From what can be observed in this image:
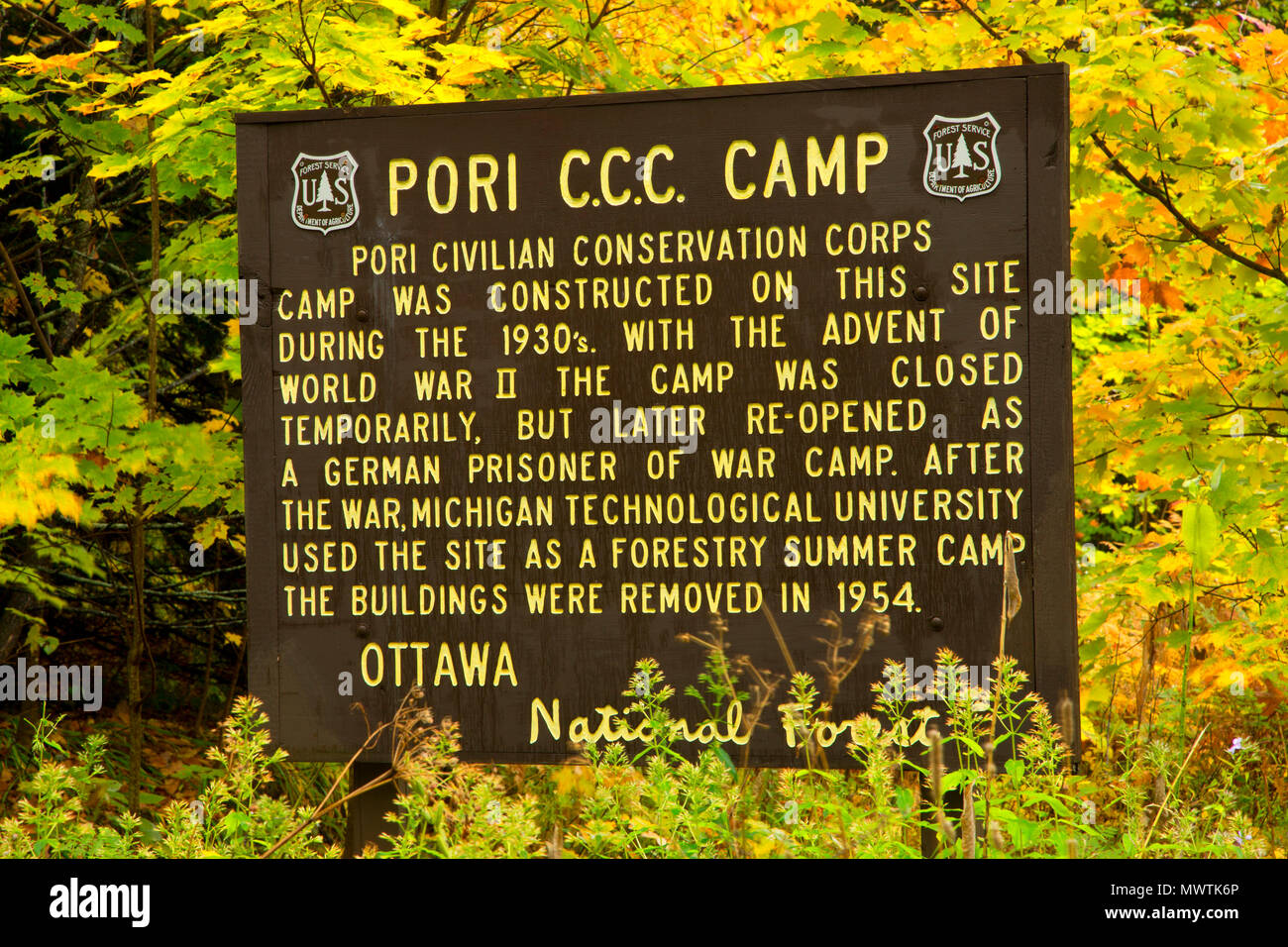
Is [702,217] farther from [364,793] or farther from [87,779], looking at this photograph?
[87,779]

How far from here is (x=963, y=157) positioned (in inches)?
165

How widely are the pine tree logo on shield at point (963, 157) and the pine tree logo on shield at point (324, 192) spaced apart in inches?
81.9

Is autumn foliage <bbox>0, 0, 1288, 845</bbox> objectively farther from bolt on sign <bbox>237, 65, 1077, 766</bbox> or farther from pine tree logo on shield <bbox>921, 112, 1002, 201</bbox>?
pine tree logo on shield <bbox>921, 112, 1002, 201</bbox>

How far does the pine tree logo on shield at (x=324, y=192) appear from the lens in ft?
15.0

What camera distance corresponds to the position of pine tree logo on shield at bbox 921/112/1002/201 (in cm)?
418

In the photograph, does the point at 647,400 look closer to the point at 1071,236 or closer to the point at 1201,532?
the point at 1201,532

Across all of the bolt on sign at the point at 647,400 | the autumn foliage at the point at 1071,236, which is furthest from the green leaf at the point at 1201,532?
the bolt on sign at the point at 647,400

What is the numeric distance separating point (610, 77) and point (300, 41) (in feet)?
5.00

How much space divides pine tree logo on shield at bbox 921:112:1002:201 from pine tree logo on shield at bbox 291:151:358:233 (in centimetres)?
208

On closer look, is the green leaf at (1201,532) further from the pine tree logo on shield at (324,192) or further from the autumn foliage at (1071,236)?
the pine tree logo on shield at (324,192)

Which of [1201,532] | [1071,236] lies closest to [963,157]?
[1201,532]

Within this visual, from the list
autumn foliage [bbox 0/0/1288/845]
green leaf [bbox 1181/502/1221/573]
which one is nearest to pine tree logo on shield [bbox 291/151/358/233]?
autumn foliage [bbox 0/0/1288/845]

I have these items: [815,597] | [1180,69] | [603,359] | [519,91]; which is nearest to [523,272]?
[603,359]

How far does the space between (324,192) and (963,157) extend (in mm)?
2288
